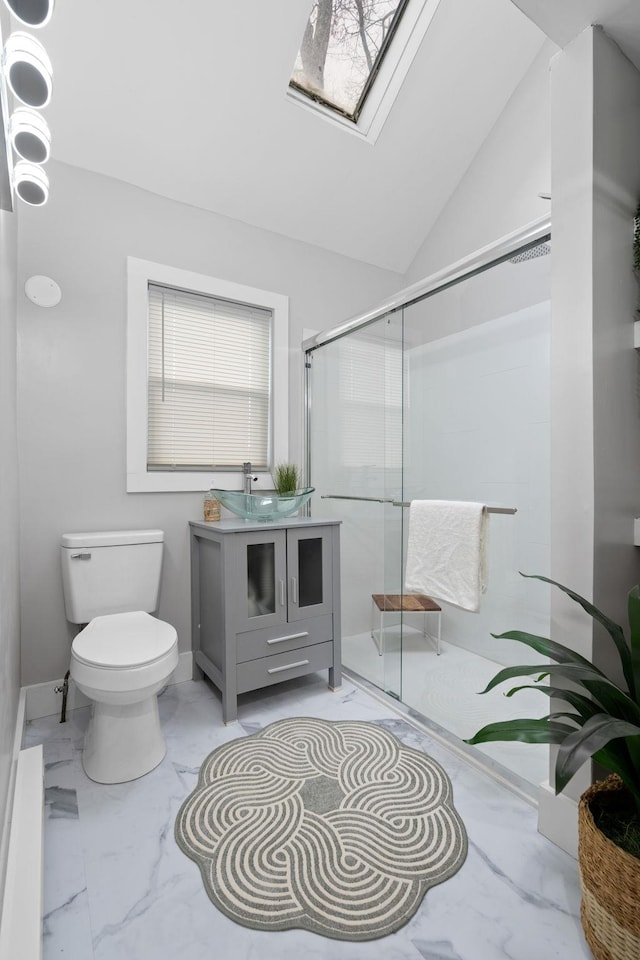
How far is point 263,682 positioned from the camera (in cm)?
208

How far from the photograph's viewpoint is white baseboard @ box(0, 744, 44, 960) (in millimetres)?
915

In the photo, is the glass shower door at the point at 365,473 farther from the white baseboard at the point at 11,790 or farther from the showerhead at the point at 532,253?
the white baseboard at the point at 11,790

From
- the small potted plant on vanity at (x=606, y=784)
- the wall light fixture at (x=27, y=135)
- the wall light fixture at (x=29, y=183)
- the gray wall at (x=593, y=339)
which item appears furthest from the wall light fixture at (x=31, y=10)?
the small potted plant on vanity at (x=606, y=784)

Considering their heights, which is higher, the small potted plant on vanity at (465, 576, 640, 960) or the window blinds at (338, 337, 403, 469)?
the window blinds at (338, 337, 403, 469)

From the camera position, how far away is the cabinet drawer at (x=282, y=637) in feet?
6.68

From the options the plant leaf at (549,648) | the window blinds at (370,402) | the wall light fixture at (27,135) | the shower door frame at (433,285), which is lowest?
the plant leaf at (549,648)

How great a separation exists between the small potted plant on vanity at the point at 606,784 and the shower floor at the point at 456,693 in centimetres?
50

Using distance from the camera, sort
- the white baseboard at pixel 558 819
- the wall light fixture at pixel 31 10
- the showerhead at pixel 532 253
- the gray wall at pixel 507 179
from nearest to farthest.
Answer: the wall light fixture at pixel 31 10, the white baseboard at pixel 558 819, the showerhead at pixel 532 253, the gray wall at pixel 507 179

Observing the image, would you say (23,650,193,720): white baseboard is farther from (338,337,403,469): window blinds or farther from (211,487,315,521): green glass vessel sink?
(338,337,403,469): window blinds

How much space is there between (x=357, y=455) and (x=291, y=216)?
141 centimetres

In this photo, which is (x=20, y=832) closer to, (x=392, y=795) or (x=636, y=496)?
(x=392, y=795)

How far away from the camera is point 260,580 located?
6.91 feet

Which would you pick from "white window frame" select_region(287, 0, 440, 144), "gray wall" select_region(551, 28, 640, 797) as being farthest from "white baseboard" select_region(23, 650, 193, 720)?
"white window frame" select_region(287, 0, 440, 144)

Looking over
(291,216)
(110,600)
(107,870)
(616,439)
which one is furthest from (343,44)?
(107,870)
